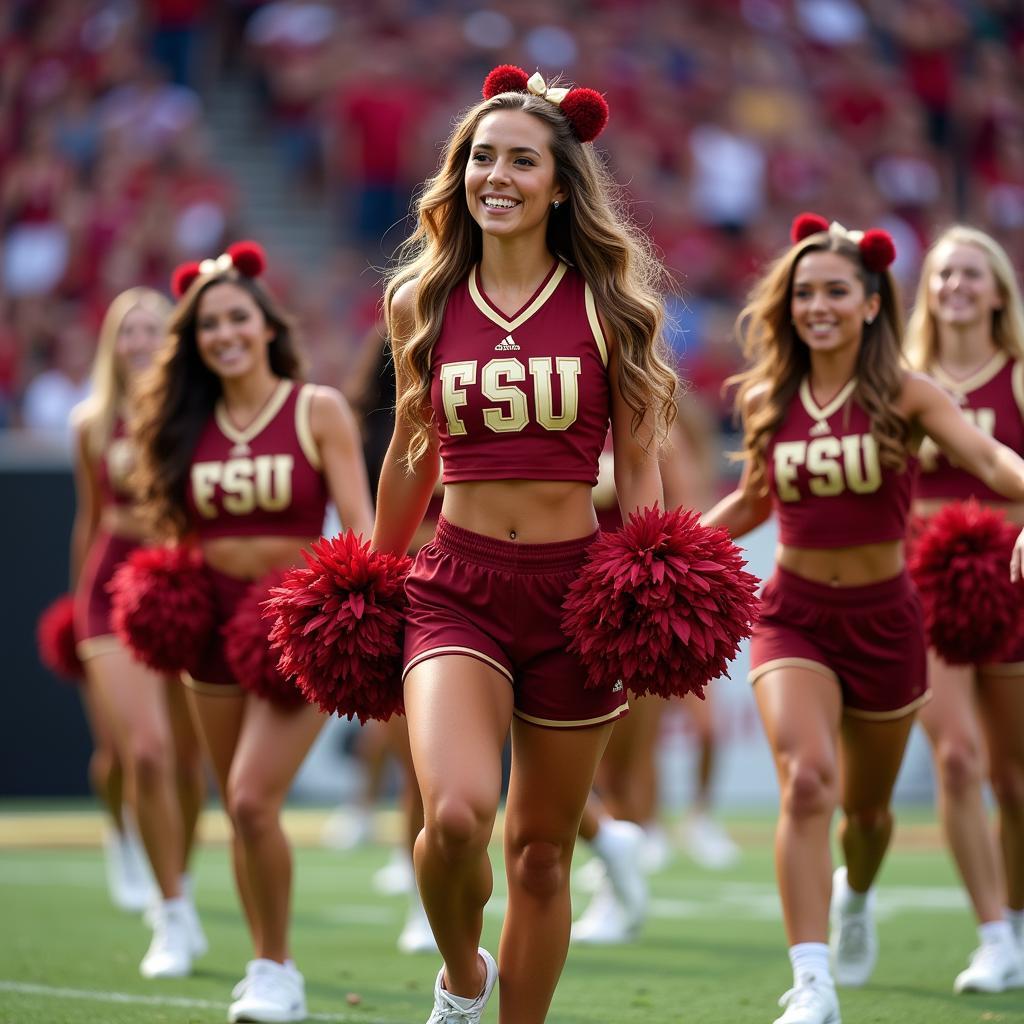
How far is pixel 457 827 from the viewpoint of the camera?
4.05m

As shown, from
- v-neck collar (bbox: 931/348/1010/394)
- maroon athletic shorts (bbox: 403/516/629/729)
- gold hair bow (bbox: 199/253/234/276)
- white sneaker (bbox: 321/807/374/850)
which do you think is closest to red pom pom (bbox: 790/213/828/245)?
v-neck collar (bbox: 931/348/1010/394)

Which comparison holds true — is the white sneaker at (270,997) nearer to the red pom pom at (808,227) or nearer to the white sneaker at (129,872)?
the red pom pom at (808,227)

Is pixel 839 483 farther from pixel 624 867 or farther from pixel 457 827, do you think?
pixel 624 867

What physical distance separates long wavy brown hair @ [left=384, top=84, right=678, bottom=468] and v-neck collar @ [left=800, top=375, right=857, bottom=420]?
121 cm

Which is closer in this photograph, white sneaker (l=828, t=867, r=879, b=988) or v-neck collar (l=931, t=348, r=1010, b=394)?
white sneaker (l=828, t=867, r=879, b=988)

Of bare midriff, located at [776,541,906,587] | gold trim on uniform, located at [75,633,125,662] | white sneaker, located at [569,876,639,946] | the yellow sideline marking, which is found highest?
bare midriff, located at [776,541,906,587]

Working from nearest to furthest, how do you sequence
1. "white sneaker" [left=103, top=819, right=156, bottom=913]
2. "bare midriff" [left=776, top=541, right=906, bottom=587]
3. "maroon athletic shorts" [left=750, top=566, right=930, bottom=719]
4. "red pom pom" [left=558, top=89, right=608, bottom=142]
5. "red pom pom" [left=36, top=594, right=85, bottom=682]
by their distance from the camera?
"red pom pom" [left=558, top=89, right=608, bottom=142]
"maroon athletic shorts" [left=750, top=566, right=930, bottom=719]
"bare midriff" [left=776, top=541, right=906, bottom=587]
"red pom pom" [left=36, top=594, right=85, bottom=682]
"white sneaker" [left=103, top=819, right=156, bottom=913]

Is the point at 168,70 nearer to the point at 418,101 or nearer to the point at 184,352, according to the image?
the point at 418,101

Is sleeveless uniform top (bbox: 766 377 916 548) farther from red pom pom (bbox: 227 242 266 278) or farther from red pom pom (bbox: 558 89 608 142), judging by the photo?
red pom pom (bbox: 227 242 266 278)

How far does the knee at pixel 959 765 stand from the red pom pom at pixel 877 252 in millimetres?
1534

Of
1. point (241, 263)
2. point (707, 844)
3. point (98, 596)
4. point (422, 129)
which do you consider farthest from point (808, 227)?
point (422, 129)

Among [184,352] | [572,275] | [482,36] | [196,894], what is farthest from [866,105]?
[572,275]

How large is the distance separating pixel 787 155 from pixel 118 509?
9316mm

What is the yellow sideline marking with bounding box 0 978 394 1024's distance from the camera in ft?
17.8
